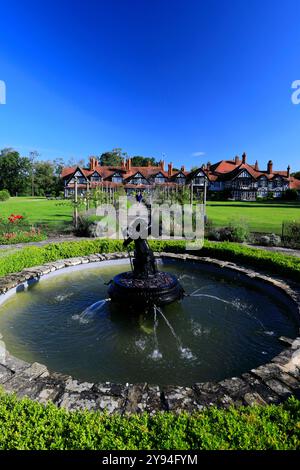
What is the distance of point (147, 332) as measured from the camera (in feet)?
19.3

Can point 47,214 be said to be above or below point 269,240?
above

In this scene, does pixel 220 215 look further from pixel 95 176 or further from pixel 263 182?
pixel 263 182

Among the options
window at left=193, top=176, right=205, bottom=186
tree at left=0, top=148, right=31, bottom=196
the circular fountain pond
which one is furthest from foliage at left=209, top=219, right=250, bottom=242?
tree at left=0, top=148, right=31, bottom=196

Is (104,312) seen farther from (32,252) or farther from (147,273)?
(32,252)

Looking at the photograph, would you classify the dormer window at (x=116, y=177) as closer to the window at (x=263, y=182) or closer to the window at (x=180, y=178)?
the window at (x=180, y=178)

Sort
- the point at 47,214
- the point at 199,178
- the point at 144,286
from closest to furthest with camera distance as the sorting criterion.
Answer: the point at 144,286 → the point at 47,214 → the point at 199,178

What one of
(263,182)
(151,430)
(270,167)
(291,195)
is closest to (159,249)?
(151,430)

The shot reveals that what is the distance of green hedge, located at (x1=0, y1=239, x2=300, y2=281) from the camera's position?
8.74 metres

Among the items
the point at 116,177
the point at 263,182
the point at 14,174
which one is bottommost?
the point at 263,182

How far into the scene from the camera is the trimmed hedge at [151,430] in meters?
2.60

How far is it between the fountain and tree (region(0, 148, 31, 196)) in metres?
76.2

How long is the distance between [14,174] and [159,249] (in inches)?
2967

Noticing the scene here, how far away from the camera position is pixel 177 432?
8.96 ft
